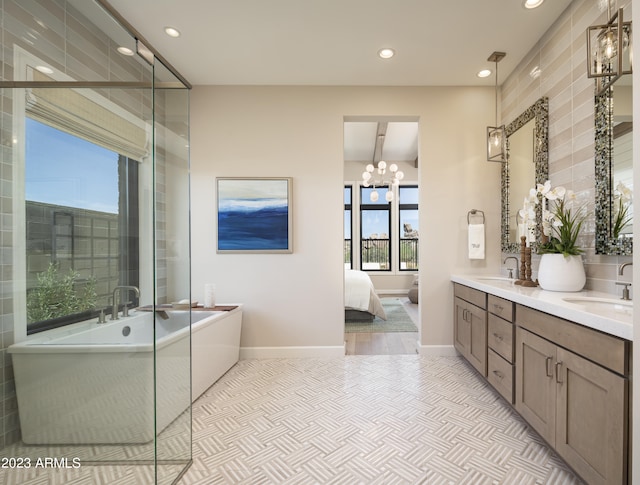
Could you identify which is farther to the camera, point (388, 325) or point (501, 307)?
point (388, 325)

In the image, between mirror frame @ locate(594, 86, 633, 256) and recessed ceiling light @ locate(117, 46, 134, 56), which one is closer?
→ mirror frame @ locate(594, 86, 633, 256)

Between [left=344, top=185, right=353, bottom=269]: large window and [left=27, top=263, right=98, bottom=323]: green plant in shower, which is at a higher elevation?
[left=344, top=185, right=353, bottom=269]: large window

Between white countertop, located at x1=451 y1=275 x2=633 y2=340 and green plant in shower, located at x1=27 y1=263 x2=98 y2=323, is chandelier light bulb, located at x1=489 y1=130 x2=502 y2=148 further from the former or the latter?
green plant in shower, located at x1=27 y1=263 x2=98 y2=323

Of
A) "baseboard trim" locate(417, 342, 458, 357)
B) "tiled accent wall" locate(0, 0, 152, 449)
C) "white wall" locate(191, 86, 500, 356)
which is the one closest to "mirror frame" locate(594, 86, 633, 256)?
"white wall" locate(191, 86, 500, 356)

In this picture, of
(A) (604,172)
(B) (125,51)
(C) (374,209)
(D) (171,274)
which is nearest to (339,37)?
(B) (125,51)

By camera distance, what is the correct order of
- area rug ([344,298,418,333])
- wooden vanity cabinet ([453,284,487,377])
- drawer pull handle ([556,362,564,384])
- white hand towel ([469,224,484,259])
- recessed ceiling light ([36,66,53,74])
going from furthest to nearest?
area rug ([344,298,418,333]) → white hand towel ([469,224,484,259]) → wooden vanity cabinet ([453,284,487,377]) → recessed ceiling light ([36,66,53,74]) → drawer pull handle ([556,362,564,384])

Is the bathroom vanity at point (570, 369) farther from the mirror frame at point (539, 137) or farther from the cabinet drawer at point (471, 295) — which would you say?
the mirror frame at point (539, 137)

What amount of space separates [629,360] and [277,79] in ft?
10.7

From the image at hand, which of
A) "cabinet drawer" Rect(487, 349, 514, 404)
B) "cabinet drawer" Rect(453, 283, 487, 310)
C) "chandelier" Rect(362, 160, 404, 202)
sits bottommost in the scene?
"cabinet drawer" Rect(487, 349, 514, 404)

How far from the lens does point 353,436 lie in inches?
73.8

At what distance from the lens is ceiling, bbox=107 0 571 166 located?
2.15 m

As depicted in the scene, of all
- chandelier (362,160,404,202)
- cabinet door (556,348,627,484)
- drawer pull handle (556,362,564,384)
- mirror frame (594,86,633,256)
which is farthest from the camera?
chandelier (362,160,404,202)

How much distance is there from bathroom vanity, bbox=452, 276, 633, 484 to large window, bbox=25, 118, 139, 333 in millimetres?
2014

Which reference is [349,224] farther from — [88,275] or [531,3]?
[88,275]
